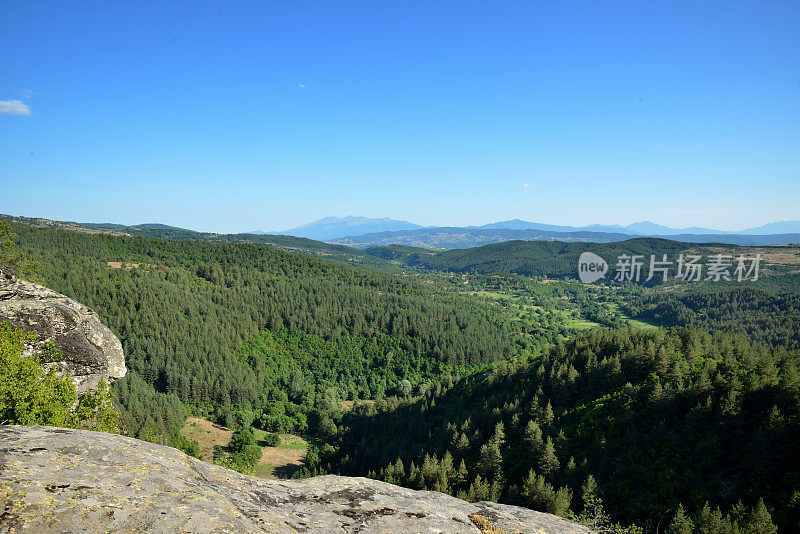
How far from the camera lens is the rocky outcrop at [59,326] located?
25.0 meters

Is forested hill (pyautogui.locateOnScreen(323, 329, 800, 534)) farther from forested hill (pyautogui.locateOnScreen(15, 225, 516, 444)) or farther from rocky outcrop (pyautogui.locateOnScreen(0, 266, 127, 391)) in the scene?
forested hill (pyautogui.locateOnScreen(15, 225, 516, 444))

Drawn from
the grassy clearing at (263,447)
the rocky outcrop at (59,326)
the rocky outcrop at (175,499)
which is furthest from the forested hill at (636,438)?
the rocky outcrop at (59,326)

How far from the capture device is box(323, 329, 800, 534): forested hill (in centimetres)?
4081

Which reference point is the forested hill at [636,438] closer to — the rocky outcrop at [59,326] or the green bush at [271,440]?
the green bush at [271,440]

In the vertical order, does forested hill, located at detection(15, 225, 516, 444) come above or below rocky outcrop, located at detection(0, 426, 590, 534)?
below

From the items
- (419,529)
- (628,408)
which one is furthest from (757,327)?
(419,529)

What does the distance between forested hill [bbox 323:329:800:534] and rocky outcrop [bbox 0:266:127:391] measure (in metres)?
44.5

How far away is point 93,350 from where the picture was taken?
2730 centimetres

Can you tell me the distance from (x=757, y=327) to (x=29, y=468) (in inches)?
10919

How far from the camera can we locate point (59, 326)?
26234mm

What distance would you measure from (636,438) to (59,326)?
6756 centimetres

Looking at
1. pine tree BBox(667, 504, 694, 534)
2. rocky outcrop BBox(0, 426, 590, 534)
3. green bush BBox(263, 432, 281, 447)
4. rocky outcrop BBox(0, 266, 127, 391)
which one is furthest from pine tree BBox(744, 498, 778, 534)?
green bush BBox(263, 432, 281, 447)

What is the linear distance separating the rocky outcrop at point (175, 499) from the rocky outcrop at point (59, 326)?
627 inches

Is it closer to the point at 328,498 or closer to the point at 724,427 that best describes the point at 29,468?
the point at 328,498
